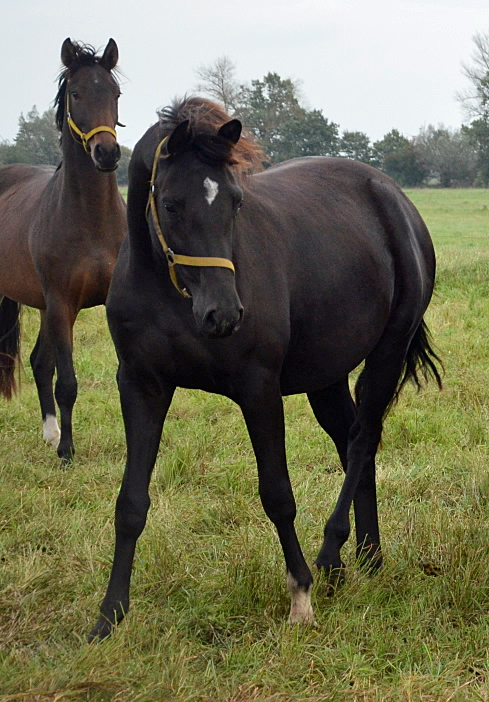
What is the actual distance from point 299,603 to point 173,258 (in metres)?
1.38

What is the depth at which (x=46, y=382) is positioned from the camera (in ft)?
20.5

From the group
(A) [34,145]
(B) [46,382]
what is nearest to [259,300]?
(B) [46,382]

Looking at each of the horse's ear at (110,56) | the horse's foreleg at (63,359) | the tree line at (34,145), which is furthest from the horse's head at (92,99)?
the tree line at (34,145)

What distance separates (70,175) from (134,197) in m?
2.82

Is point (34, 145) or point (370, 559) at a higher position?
point (34, 145)

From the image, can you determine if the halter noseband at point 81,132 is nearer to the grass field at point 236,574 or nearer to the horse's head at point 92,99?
the horse's head at point 92,99

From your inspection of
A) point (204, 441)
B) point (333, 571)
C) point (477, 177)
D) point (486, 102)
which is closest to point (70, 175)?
point (204, 441)

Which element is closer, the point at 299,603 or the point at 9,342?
the point at 299,603

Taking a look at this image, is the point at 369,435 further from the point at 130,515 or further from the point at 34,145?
the point at 34,145

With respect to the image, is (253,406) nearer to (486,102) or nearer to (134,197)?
(134,197)

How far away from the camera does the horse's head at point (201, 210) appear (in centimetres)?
253

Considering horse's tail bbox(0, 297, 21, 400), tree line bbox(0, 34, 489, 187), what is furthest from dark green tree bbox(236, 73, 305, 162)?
horse's tail bbox(0, 297, 21, 400)

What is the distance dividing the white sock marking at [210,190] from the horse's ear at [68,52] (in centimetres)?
328

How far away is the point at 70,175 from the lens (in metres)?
5.55
